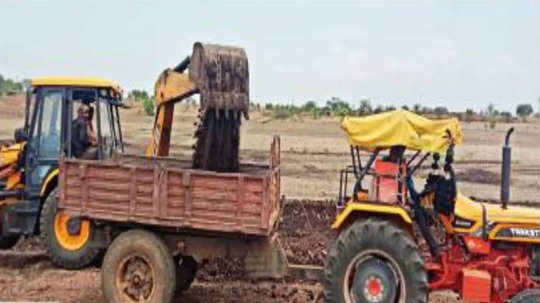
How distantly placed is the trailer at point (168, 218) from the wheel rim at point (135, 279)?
1 cm

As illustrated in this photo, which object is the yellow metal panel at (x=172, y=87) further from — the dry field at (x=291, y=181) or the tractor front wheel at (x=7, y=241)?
the tractor front wheel at (x=7, y=241)

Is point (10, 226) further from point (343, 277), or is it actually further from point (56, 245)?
point (343, 277)

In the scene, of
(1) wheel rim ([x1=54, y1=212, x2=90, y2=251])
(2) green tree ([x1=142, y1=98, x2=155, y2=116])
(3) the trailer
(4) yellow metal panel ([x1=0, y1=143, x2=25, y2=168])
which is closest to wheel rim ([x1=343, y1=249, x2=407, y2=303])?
(3) the trailer

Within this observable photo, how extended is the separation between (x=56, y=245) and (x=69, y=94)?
2.23 m

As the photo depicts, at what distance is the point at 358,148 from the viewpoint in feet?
29.6

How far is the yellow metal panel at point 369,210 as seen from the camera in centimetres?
863

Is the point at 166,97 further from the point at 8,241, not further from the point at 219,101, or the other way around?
the point at 8,241

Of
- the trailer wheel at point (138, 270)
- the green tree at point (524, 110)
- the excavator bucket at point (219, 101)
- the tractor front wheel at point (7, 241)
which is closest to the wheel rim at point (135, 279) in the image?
the trailer wheel at point (138, 270)

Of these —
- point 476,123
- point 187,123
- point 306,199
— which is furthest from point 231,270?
point 476,123

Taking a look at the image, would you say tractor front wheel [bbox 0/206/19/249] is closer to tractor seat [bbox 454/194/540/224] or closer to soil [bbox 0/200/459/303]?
soil [bbox 0/200/459/303]

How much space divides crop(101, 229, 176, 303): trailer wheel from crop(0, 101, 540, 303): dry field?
2.72 feet

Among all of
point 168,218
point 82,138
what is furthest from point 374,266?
point 82,138

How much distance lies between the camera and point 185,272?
9945 millimetres

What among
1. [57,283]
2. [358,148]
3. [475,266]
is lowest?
[57,283]
